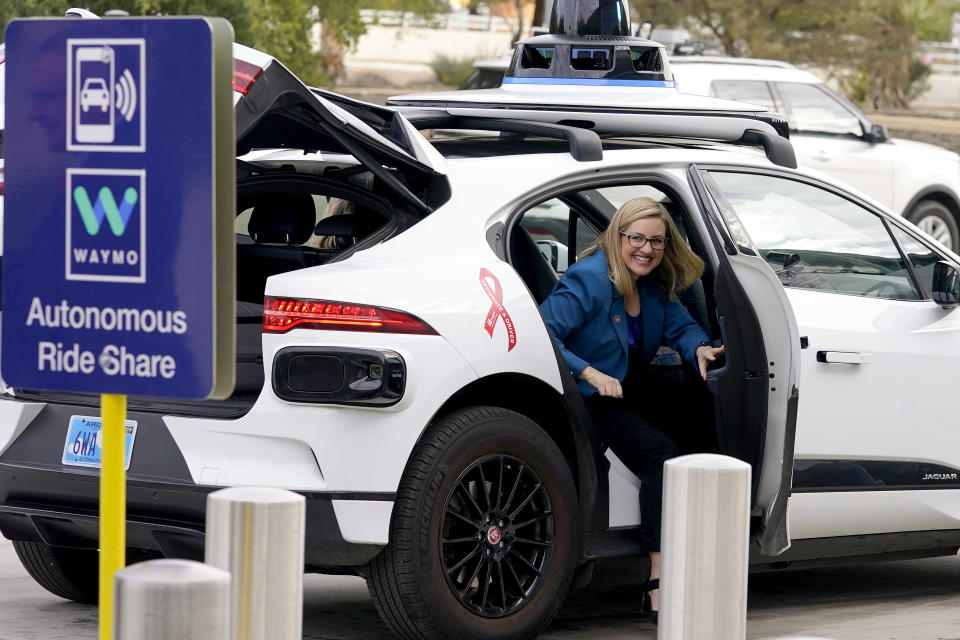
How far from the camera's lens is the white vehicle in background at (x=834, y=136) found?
50.7 feet

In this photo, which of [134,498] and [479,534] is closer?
[134,498]

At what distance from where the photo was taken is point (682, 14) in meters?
32.2

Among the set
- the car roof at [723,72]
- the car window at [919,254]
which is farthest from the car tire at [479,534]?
the car roof at [723,72]

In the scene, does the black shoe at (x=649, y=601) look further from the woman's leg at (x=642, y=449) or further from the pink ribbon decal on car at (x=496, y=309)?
the pink ribbon decal on car at (x=496, y=309)

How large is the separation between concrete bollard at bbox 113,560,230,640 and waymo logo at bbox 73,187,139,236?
0.69 metres

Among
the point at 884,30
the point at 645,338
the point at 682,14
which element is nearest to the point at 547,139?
the point at 645,338

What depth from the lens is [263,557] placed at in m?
3.69

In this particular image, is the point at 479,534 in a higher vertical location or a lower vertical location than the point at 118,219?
lower

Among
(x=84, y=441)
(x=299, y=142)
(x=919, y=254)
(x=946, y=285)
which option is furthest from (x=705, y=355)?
(x=84, y=441)

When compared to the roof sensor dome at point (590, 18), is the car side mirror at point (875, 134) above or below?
below

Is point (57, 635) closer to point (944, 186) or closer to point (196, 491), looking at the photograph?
point (196, 491)

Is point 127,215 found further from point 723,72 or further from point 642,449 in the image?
point 723,72

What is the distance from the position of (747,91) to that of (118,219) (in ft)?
41.8

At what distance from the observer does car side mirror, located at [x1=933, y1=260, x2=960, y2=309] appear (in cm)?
624
